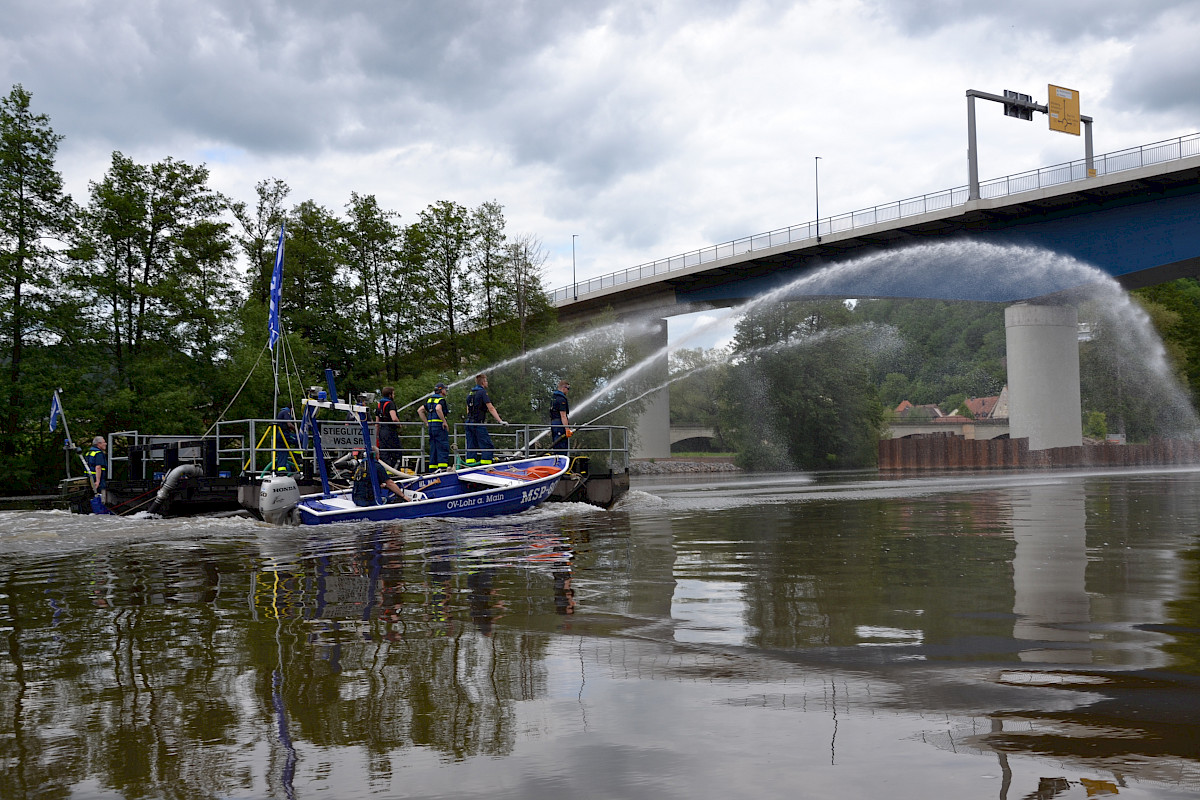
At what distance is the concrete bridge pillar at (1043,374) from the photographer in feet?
162

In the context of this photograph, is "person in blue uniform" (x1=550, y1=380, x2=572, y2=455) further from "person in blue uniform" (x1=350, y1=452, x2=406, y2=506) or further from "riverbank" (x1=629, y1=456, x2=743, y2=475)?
"riverbank" (x1=629, y1=456, x2=743, y2=475)

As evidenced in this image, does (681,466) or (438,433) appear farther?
(681,466)

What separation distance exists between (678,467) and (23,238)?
4276 centimetres

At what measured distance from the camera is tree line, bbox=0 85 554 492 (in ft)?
137

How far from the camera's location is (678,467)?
2751 inches

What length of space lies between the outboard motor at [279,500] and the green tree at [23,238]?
26909 millimetres

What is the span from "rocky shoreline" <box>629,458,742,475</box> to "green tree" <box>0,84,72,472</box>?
33794mm

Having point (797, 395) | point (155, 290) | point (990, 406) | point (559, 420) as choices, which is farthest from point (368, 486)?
point (990, 406)

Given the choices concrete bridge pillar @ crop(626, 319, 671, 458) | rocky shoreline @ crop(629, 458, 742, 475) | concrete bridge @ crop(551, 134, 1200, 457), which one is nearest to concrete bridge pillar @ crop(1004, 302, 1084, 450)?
concrete bridge @ crop(551, 134, 1200, 457)

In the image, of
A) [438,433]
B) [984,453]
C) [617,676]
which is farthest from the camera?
[984,453]

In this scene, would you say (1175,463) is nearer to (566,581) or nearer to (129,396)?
(129,396)

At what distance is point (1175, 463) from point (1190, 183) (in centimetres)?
3621

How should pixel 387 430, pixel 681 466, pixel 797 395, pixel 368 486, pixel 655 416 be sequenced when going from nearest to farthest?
pixel 368 486 → pixel 387 430 → pixel 655 416 → pixel 681 466 → pixel 797 395

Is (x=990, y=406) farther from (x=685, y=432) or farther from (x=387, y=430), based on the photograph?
(x=387, y=430)
